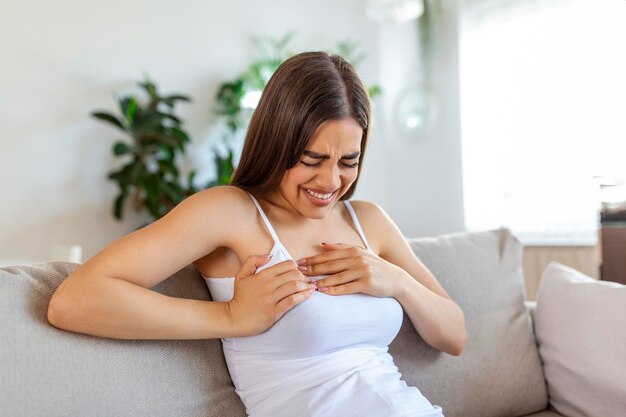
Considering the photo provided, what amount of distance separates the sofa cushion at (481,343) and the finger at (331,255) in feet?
1.01

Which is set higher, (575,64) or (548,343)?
(575,64)

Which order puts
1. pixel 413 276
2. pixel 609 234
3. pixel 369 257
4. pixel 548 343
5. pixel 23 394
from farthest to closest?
pixel 609 234 < pixel 548 343 < pixel 413 276 < pixel 369 257 < pixel 23 394

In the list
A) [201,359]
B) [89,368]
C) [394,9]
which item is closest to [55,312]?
[89,368]

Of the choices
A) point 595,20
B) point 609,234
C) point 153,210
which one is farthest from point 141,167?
point 595,20

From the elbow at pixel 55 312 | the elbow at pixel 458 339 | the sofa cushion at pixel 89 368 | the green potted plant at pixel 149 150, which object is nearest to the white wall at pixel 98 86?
the green potted plant at pixel 149 150

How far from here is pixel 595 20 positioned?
3.82m

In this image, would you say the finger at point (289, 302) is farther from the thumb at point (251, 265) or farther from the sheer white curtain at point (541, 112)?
the sheer white curtain at point (541, 112)

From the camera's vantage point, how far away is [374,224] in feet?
5.23

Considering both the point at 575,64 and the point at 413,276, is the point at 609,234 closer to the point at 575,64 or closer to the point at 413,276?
the point at 413,276

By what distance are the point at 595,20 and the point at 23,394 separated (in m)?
3.75

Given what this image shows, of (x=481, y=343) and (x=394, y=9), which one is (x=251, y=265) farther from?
(x=394, y=9)

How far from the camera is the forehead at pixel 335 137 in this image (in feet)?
4.37

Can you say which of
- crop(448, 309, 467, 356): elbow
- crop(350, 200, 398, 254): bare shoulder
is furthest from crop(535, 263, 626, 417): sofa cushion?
crop(350, 200, 398, 254): bare shoulder

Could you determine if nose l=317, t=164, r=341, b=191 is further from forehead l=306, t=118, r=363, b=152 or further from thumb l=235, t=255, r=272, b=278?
thumb l=235, t=255, r=272, b=278
